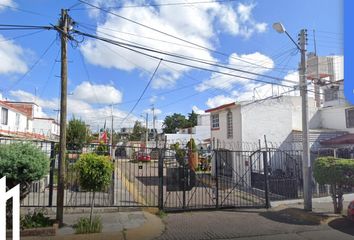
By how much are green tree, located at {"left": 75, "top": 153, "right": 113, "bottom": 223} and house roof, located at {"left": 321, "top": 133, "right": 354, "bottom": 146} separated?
15769 mm

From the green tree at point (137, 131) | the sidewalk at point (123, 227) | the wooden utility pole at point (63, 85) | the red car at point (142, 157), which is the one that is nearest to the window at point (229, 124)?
the red car at point (142, 157)

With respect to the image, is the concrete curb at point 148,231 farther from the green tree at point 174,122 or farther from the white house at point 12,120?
the green tree at point 174,122

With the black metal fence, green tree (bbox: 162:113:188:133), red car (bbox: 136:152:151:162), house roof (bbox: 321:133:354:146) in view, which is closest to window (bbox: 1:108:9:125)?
red car (bbox: 136:152:151:162)

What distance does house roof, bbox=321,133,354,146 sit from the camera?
1881cm

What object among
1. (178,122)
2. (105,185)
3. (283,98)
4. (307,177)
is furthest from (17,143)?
(178,122)

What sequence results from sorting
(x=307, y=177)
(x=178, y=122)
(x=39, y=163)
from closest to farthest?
(x=39, y=163)
(x=307, y=177)
(x=178, y=122)

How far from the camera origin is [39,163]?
26.8ft

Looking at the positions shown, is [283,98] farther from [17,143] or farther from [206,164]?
[17,143]

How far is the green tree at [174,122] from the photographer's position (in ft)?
289

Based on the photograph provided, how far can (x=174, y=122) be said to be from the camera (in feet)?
295

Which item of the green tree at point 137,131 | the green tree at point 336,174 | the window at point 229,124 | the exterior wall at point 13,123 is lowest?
the green tree at point 336,174

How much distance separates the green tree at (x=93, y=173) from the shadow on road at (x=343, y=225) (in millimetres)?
7002

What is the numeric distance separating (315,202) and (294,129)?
25.4ft

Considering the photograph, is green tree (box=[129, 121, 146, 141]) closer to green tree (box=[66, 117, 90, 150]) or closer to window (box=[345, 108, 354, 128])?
green tree (box=[66, 117, 90, 150])
